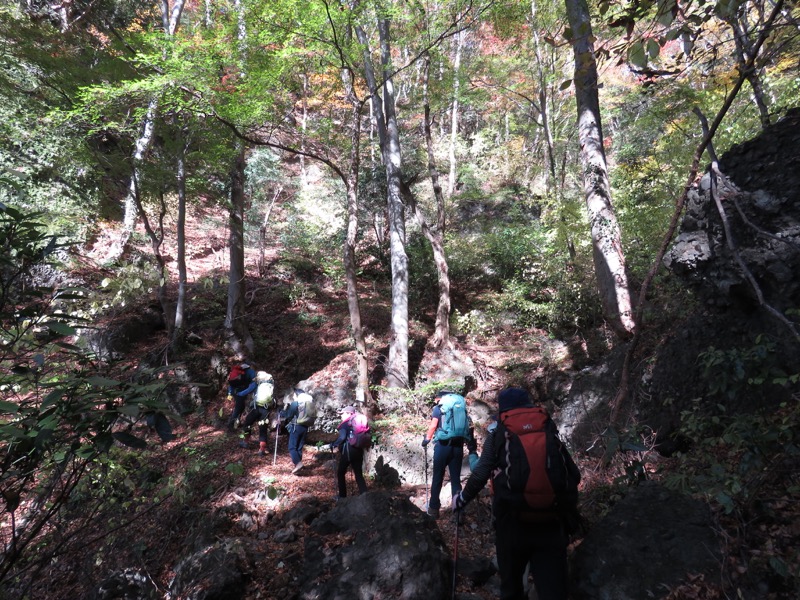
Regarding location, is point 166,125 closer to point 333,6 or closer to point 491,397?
point 333,6

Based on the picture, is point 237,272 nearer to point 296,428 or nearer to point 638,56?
point 296,428

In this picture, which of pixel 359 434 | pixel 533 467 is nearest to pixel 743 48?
pixel 533 467

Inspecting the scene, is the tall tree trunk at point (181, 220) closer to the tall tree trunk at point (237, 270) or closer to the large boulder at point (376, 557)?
the tall tree trunk at point (237, 270)

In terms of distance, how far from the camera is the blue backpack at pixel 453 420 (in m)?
5.43

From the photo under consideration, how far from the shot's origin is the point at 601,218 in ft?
20.7

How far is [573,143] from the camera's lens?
21.4 m

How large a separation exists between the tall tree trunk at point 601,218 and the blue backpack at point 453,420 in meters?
3.02

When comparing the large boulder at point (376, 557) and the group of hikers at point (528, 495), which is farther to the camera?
the large boulder at point (376, 557)

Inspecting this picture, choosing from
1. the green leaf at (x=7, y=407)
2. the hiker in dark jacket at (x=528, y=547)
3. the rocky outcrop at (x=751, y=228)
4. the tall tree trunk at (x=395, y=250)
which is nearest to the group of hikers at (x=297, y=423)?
the tall tree trunk at (x=395, y=250)

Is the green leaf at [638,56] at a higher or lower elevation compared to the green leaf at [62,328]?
higher

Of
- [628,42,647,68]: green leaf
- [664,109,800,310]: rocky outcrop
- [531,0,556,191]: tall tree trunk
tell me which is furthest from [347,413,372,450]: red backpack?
[531,0,556,191]: tall tree trunk

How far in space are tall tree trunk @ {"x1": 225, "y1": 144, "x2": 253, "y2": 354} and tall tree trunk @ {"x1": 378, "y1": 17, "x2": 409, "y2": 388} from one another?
13.5ft

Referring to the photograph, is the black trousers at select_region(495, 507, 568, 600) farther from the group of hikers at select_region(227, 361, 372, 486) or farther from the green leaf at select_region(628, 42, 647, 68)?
the group of hikers at select_region(227, 361, 372, 486)

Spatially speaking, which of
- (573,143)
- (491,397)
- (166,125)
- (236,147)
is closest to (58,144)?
(166,125)
